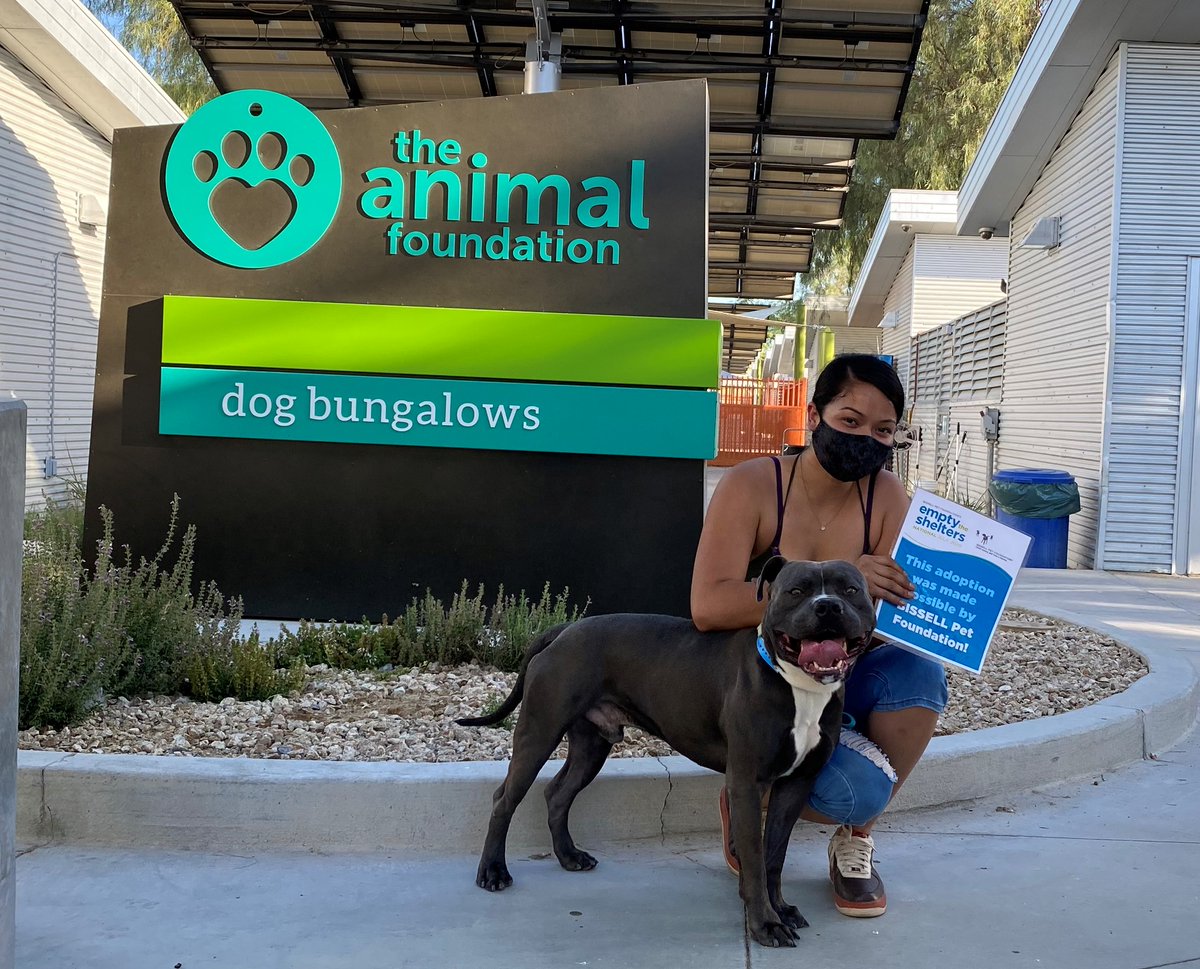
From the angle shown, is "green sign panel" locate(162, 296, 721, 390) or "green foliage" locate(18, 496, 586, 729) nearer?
"green foliage" locate(18, 496, 586, 729)

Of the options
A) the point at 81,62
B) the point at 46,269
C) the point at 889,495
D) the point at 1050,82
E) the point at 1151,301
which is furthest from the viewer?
the point at 46,269

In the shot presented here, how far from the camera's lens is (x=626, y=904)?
3.57 metres

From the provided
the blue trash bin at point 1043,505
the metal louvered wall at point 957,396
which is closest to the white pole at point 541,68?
the blue trash bin at point 1043,505

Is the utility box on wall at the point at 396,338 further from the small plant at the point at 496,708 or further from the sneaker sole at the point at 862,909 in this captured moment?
the sneaker sole at the point at 862,909

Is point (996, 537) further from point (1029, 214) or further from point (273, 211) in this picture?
point (1029, 214)

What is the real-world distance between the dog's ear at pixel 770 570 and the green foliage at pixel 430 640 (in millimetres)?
2531

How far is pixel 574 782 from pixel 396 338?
3.77 m

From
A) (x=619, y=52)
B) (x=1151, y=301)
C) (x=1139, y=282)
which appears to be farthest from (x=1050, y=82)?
(x=619, y=52)

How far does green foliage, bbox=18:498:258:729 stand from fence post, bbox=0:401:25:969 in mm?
1728

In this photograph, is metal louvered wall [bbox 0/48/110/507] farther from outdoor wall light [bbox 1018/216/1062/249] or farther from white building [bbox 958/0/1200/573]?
outdoor wall light [bbox 1018/216/1062/249]

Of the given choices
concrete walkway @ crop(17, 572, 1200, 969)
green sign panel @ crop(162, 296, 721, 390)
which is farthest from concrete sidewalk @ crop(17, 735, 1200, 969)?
green sign panel @ crop(162, 296, 721, 390)

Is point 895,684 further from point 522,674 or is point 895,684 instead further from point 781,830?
point 522,674

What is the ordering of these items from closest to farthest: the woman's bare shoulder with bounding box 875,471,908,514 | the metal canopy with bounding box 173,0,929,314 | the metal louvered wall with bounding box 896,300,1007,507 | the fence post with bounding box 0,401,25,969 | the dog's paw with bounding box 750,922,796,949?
the fence post with bounding box 0,401,25,969
the dog's paw with bounding box 750,922,796,949
the woman's bare shoulder with bounding box 875,471,908,514
the metal canopy with bounding box 173,0,929,314
the metal louvered wall with bounding box 896,300,1007,507

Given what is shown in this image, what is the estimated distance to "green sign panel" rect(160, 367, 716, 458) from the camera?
6992mm
